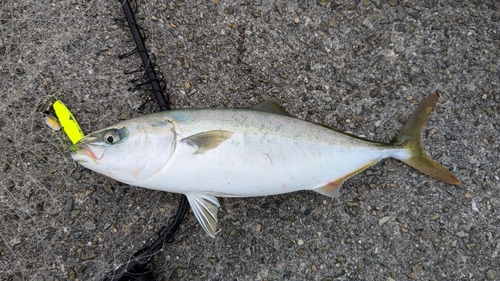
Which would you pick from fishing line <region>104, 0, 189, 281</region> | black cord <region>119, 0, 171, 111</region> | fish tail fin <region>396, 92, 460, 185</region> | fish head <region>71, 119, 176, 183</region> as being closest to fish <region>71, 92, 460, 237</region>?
fish head <region>71, 119, 176, 183</region>

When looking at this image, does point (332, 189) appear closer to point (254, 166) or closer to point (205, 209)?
point (254, 166)

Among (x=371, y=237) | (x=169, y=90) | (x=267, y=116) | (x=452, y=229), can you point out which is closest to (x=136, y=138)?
(x=169, y=90)

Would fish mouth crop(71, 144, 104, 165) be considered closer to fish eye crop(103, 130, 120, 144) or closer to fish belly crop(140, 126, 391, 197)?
fish eye crop(103, 130, 120, 144)

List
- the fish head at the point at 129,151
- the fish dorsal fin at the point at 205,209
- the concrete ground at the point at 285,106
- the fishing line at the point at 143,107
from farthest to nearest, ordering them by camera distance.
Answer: the concrete ground at the point at 285,106 < the fishing line at the point at 143,107 < the fish dorsal fin at the point at 205,209 < the fish head at the point at 129,151

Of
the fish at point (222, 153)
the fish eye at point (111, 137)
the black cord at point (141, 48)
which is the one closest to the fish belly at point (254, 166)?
the fish at point (222, 153)

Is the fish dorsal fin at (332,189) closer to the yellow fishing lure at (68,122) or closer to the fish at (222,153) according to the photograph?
the fish at (222,153)

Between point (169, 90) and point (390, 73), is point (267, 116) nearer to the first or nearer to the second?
point (169, 90)
